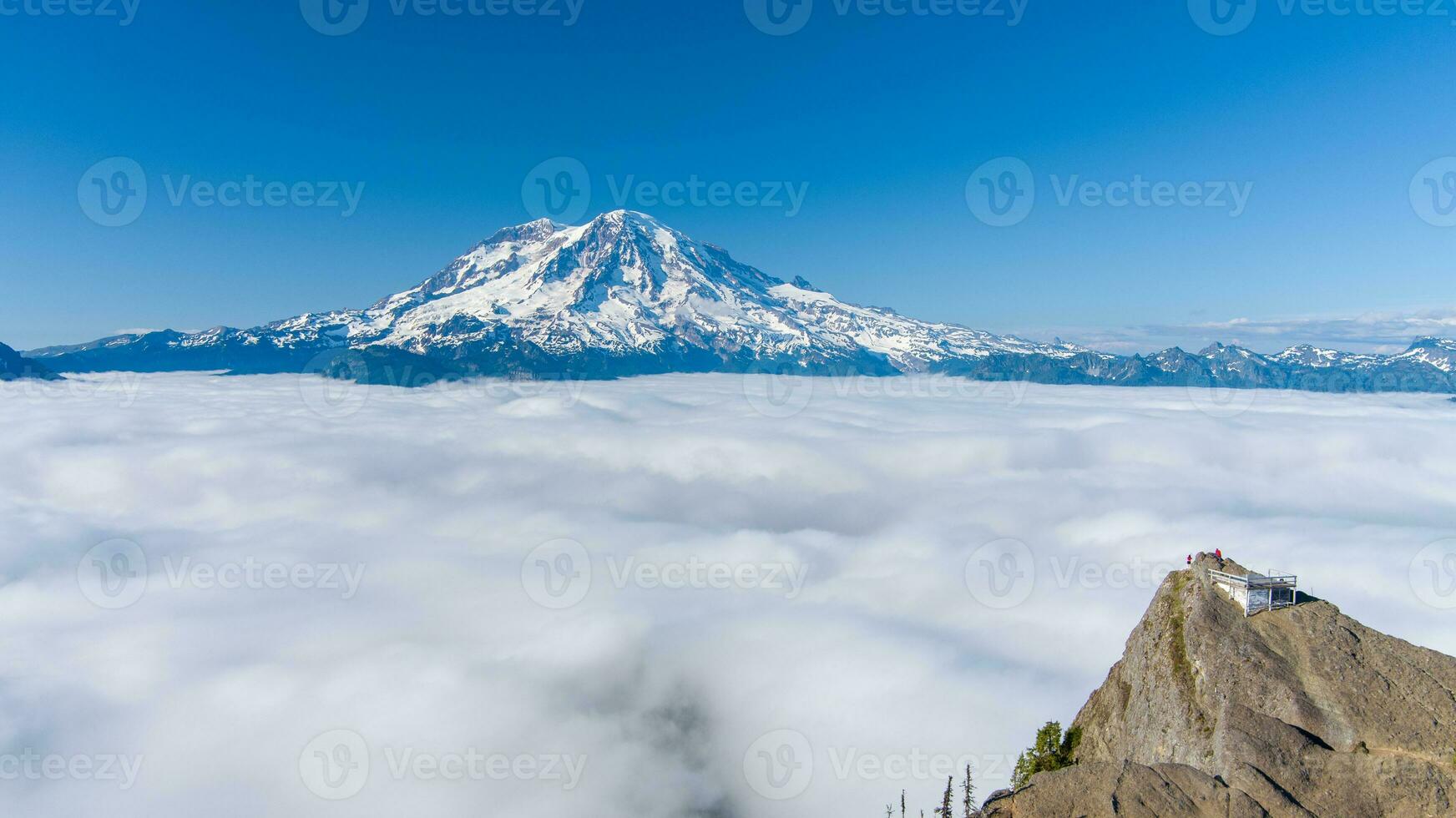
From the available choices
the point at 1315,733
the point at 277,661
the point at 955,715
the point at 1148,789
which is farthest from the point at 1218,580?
the point at 277,661

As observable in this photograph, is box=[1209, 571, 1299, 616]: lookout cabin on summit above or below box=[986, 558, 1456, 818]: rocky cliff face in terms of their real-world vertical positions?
above

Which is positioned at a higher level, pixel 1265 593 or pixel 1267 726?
pixel 1265 593

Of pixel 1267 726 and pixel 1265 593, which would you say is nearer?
pixel 1267 726

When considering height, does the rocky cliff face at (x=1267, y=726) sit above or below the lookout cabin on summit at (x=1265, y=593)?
below

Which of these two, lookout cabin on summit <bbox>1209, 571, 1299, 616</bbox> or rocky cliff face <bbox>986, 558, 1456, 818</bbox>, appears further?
lookout cabin on summit <bbox>1209, 571, 1299, 616</bbox>

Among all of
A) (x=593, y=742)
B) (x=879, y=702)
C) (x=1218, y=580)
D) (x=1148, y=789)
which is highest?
(x=1218, y=580)

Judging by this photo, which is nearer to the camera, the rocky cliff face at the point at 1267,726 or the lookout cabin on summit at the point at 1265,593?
the rocky cliff face at the point at 1267,726

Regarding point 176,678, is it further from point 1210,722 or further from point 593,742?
point 1210,722

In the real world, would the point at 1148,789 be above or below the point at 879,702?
above
